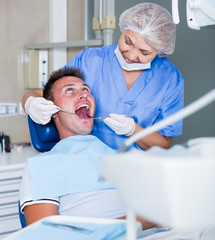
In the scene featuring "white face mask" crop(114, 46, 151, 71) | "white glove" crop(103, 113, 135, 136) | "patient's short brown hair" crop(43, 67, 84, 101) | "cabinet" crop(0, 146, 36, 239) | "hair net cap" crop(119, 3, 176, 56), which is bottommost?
"cabinet" crop(0, 146, 36, 239)

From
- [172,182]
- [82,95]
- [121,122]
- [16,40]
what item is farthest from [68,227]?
[16,40]

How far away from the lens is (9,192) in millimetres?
2121

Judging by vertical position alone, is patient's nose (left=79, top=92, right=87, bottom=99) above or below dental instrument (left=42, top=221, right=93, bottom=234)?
above

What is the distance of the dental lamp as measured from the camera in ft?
1.88

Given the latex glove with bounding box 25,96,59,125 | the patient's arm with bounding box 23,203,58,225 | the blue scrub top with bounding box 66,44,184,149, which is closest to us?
the patient's arm with bounding box 23,203,58,225

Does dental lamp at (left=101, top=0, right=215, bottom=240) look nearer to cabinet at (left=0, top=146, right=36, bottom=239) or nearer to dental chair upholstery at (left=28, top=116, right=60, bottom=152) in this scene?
dental chair upholstery at (left=28, top=116, right=60, bottom=152)

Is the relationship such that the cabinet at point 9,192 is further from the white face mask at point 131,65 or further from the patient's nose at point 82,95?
the white face mask at point 131,65

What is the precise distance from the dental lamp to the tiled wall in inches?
83.8

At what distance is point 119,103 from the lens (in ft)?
6.18

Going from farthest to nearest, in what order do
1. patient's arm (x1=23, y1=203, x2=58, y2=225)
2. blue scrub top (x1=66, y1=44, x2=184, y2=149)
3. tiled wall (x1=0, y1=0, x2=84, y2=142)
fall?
tiled wall (x1=0, y1=0, x2=84, y2=142) < blue scrub top (x1=66, y1=44, x2=184, y2=149) < patient's arm (x1=23, y1=203, x2=58, y2=225)

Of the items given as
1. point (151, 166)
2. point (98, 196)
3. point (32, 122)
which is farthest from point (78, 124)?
point (151, 166)

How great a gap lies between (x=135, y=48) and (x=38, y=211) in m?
0.93

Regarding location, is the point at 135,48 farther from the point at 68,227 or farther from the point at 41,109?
the point at 68,227

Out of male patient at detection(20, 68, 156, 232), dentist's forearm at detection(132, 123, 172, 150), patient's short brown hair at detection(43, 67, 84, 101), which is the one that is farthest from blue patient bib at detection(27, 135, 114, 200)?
patient's short brown hair at detection(43, 67, 84, 101)
